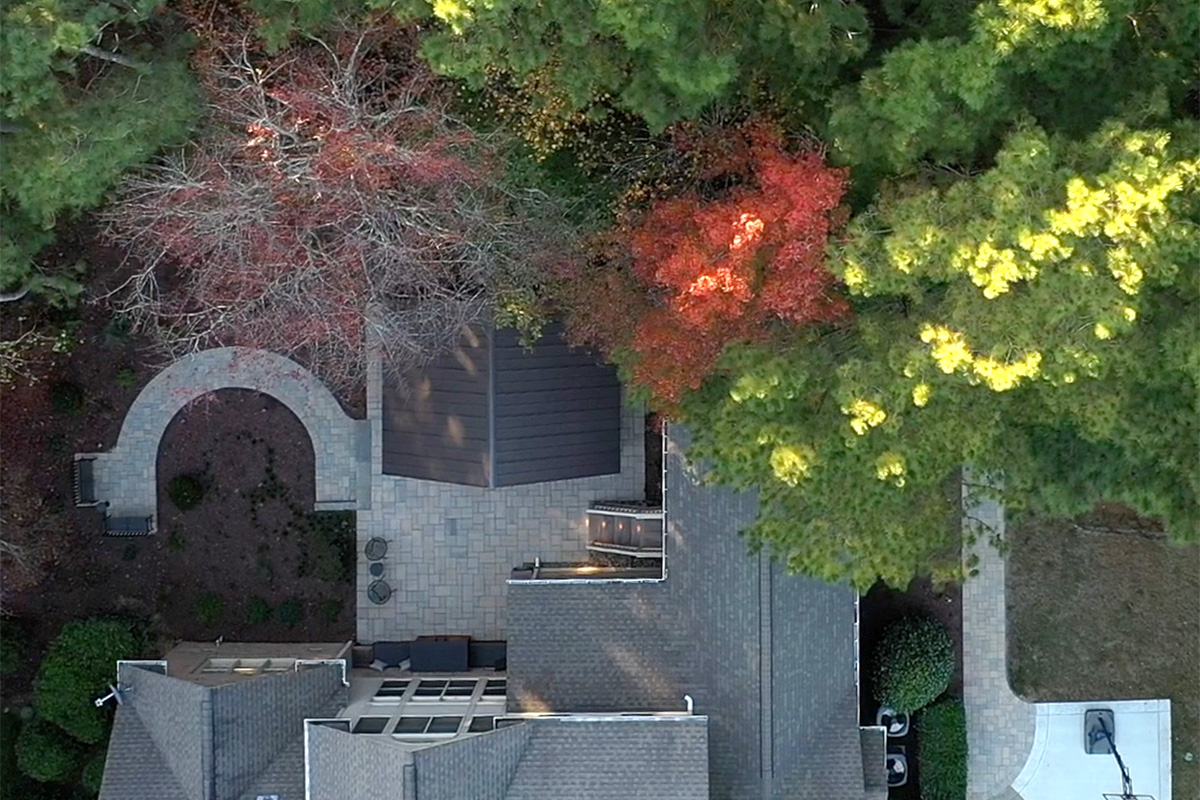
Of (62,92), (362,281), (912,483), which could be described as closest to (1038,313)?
(912,483)

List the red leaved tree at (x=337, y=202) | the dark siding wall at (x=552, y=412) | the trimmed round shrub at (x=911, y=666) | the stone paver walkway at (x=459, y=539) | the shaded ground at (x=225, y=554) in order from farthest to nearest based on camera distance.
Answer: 1. the stone paver walkway at (x=459, y=539)
2. the shaded ground at (x=225, y=554)
3. the trimmed round shrub at (x=911, y=666)
4. the dark siding wall at (x=552, y=412)
5. the red leaved tree at (x=337, y=202)

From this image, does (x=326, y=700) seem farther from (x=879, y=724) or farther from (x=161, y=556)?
(x=879, y=724)

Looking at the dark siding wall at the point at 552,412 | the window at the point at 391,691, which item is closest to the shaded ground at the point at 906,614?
the dark siding wall at the point at 552,412

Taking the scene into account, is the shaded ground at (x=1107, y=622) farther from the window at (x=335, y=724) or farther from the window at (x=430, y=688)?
the window at (x=335, y=724)

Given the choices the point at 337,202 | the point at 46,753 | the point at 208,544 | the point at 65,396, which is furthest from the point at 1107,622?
the point at 65,396

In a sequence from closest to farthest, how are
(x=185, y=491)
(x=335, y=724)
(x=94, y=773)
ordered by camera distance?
1. (x=335, y=724)
2. (x=94, y=773)
3. (x=185, y=491)

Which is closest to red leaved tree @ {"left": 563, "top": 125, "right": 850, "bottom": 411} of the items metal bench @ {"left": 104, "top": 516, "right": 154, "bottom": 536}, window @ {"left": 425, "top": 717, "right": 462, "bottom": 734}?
window @ {"left": 425, "top": 717, "right": 462, "bottom": 734}

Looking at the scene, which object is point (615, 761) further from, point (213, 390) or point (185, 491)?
point (213, 390)
